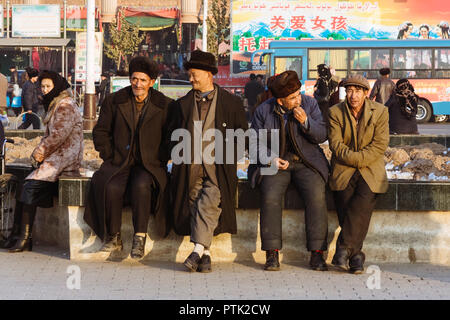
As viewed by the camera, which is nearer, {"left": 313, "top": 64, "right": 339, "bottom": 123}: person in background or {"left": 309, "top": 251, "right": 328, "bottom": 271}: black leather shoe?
{"left": 309, "top": 251, "right": 328, "bottom": 271}: black leather shoe

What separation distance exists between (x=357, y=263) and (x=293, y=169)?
89 cm

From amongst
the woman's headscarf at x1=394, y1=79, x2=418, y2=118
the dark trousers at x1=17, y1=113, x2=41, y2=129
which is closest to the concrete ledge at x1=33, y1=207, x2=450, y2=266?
the woman's headscarf at x1=394, y1=79, x2=418, y2=118

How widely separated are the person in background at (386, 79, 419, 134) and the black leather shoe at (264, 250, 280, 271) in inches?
277

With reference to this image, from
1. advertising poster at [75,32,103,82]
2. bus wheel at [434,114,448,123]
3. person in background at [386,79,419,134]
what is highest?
advertising poster at [75,32,103,82]

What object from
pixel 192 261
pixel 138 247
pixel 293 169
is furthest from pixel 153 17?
pixel 192 261

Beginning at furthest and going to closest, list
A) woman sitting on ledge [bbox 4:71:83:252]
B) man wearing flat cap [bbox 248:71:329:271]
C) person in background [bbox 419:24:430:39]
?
person in background [bbox 419:24:430:39] < woman sitting on ledge [bbox 4:71:83:252] < man wearing flat cap [bbox 248:71:329:271]

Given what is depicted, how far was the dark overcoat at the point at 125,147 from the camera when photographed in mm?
7520

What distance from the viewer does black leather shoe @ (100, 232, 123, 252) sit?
7.52 meters

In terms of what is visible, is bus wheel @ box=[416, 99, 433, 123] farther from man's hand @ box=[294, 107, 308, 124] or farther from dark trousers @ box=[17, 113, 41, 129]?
man's hand @ box=[294, 107, 308, 124]

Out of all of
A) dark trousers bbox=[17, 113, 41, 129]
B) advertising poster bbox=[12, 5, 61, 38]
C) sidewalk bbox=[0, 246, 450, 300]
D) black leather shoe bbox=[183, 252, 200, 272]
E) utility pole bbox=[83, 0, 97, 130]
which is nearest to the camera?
sidewalk bbox=[0, 246, 450, 300]

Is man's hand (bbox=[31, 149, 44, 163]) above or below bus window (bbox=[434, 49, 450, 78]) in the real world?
below

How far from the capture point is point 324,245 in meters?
7.32

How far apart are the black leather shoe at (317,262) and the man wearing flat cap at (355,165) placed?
0.35 feet
